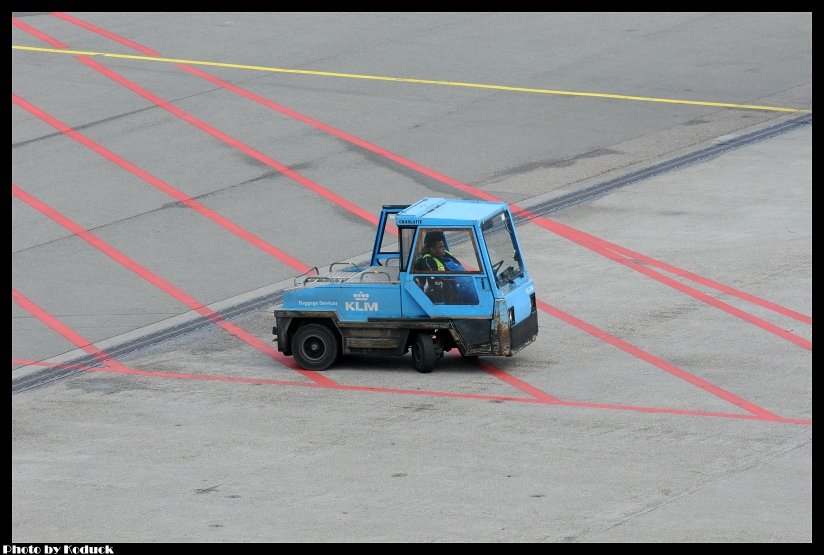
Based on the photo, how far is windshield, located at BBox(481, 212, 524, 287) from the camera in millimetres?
17688

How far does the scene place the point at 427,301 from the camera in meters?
17.6

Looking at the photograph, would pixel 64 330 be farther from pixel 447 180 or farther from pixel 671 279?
pixel 671 279

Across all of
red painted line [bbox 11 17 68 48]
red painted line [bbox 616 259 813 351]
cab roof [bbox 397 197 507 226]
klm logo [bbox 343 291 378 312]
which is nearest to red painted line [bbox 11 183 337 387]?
klm logo [bbox 343 291 378 312]

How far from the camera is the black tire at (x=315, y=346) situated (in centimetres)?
1808

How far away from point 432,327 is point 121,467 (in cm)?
433

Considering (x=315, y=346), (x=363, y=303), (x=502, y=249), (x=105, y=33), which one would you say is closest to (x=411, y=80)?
(x=105, y=33)

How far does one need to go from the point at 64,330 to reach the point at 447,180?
828 cm

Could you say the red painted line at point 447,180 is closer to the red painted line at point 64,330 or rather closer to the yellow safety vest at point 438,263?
the yellow safety vest at point 438,263

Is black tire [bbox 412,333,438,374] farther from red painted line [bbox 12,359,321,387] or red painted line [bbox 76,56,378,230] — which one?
red painted line [bbox 76,56,378,230]

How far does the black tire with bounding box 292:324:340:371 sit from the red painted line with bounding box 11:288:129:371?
229 cm

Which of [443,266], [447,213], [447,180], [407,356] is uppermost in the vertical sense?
[447,213]
